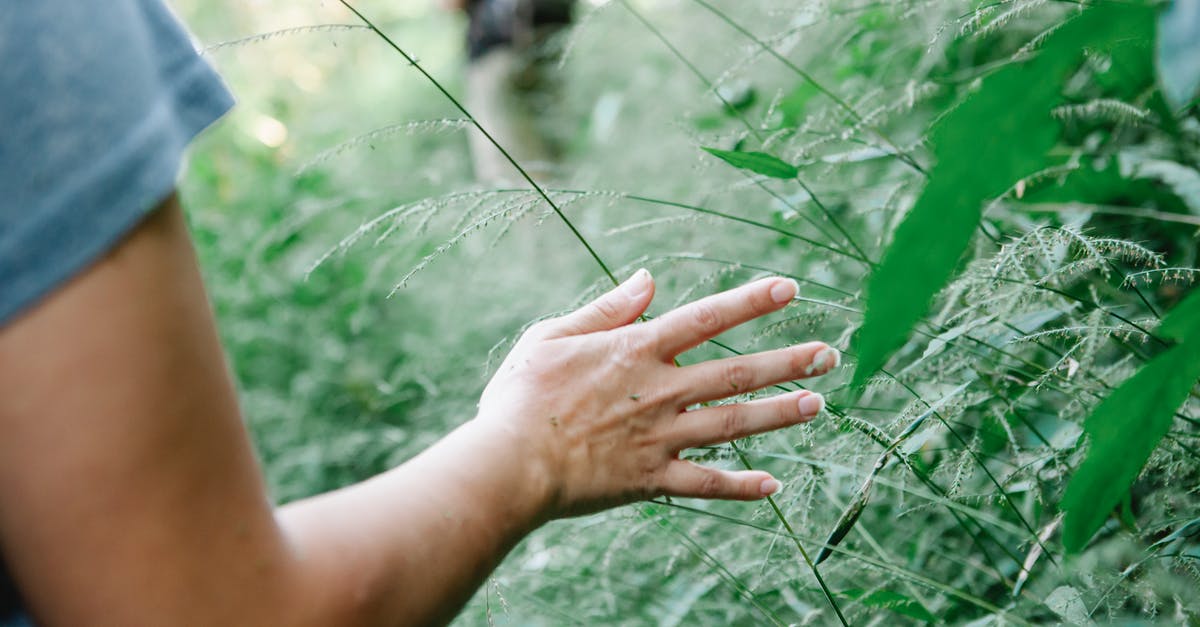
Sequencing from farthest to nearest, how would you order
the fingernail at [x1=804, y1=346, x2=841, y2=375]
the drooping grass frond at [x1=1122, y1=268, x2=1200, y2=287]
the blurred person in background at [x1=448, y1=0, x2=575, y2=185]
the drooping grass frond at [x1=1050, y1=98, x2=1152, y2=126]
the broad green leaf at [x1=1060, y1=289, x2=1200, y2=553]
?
the blurred person in background at [x1=448, y1=0, x2=575, y2=185] < the drooping grass frond at [x1=1050, y1=98, x2=1152, y2=126] < the drooping grass frond at [x1=1122, y1=268, x2=1200, y2=287] < the fingernail at [x1=804, y1=346, x2=841, y2=375] < the broad green leaf at [x1=1060, y1=289, x2=1200, y2=553]

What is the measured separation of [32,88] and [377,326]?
2.02 metres

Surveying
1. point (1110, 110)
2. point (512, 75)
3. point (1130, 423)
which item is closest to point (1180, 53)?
point (1130, 423)

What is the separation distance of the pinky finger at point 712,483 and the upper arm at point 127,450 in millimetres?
317

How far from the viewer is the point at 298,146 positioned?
3.42m

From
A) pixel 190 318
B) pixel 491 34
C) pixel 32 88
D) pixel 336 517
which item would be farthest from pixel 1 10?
pixel 491 34

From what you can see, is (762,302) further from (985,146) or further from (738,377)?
(985,146)

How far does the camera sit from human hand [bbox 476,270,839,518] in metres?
0.64

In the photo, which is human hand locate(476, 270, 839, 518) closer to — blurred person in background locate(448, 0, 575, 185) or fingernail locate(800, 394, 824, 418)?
fingernail locate(800, 394, 824, 418)

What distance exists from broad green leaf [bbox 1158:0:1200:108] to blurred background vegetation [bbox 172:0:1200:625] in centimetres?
28

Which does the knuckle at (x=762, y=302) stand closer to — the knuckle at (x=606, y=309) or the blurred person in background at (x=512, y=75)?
the knuckle at (x=606, y=309)

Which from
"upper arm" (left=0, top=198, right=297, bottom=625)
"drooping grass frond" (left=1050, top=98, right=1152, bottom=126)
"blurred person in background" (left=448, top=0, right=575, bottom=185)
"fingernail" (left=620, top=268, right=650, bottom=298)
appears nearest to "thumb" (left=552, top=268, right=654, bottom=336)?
"fingernail" (left=620, top=268, right=650, bottom=298)

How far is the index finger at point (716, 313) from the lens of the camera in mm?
644

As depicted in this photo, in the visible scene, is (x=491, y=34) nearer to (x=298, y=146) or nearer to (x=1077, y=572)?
(x=298, y=146)

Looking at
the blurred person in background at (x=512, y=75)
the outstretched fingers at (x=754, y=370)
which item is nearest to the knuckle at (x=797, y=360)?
the outstretched fingers at (x=754, y=370)
